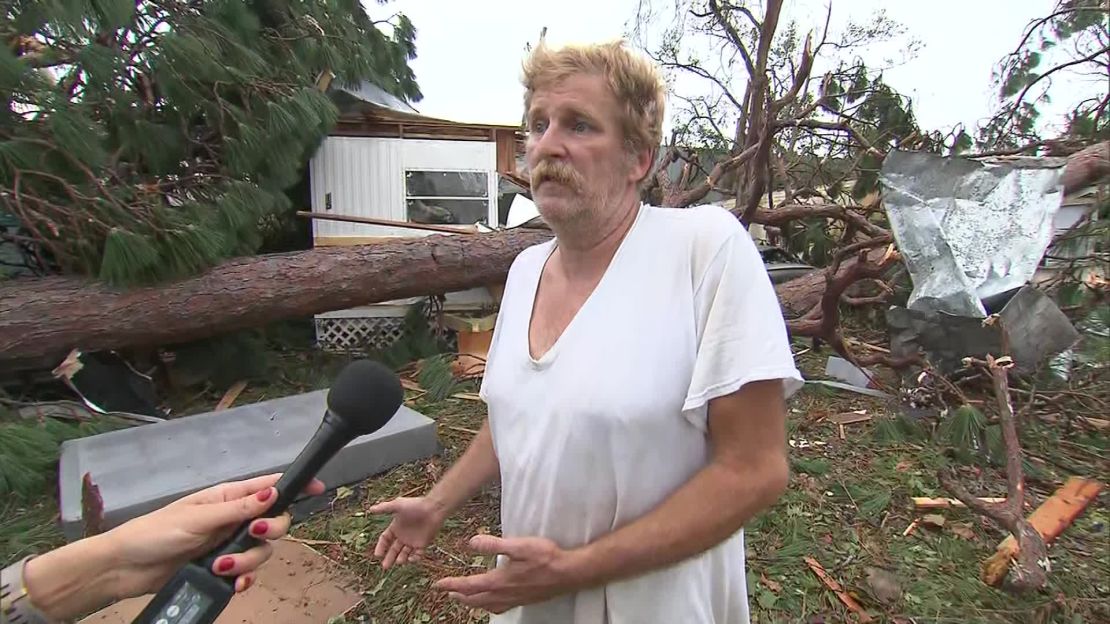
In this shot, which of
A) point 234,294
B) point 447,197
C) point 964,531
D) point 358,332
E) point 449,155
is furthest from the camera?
point 447,197

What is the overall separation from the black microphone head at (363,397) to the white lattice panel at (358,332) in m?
5.73

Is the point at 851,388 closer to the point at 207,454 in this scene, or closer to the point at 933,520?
the point at 933,520

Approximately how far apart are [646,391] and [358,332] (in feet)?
20.6

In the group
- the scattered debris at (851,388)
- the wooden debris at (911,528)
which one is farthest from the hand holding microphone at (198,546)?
the scattered debris at (851,388)

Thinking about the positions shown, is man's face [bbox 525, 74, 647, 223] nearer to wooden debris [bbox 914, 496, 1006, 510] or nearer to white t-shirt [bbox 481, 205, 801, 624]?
white t-shirt [bbox 481, 205, 801, 624]

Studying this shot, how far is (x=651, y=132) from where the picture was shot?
1326 mm

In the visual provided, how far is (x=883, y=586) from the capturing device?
2766 mm

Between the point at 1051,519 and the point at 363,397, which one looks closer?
the point at 363,397

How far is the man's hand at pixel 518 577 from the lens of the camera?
3.37 ft

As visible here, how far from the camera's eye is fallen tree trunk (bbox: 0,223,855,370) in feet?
13.5

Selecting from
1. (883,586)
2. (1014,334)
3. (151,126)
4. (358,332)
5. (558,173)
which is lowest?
(883,586)

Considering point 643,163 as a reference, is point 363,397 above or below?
below

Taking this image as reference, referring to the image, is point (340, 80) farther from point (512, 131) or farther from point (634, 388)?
point (634, 388)

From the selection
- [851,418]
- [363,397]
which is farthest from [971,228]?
[363,397]
